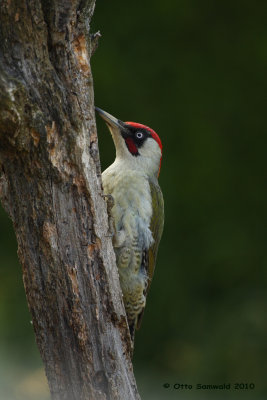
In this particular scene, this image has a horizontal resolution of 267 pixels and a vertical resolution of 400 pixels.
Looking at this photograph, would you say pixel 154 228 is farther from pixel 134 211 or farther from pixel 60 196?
pixel 60 196

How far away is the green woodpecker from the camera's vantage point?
148 inches

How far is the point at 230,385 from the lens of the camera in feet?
15.9

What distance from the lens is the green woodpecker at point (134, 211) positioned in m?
3.76

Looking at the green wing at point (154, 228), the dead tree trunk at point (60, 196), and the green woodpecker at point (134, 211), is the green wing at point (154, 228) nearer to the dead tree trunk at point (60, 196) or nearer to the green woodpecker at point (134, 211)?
the green woodpecker at point (134, 211)

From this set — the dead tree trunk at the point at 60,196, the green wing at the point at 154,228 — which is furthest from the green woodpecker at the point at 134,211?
the dead tree trunk at the point at 60,196

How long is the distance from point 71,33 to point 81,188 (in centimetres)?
59

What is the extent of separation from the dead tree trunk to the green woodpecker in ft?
3.52

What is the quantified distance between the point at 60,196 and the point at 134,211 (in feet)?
4.41

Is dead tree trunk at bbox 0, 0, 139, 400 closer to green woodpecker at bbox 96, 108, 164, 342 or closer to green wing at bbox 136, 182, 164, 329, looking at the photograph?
green woodpecker at bbox 96, 108, 164, 342

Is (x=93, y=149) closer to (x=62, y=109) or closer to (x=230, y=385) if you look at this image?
(x=62, y=109)

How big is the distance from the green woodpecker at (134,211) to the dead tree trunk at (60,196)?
1.07 metres

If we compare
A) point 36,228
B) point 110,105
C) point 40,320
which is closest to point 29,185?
point 36,228

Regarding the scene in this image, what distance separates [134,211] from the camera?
150 inches

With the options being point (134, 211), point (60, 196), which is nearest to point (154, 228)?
point (134, 211)
